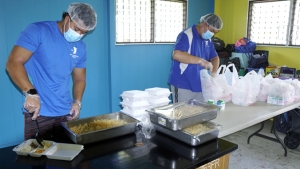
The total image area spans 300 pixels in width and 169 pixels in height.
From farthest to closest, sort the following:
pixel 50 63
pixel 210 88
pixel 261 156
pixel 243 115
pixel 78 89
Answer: pixel 261 156 → pixel 210 88 → pixel 243 115 → pixel 78 89 → pixel 50 63

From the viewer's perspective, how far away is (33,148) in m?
1.13

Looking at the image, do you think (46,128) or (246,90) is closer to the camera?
(46,128)

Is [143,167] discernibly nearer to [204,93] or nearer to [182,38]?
[204,93]

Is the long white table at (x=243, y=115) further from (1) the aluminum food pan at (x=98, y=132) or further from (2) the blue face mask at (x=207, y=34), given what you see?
(2) the blue face mask at (x=207, y=34)

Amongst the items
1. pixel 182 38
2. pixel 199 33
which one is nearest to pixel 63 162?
pixel 182 38

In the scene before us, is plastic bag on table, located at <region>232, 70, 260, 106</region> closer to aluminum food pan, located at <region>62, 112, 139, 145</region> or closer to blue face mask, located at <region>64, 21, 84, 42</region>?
aluminum food pan, located at <region>62, 112, 139, 145</region>

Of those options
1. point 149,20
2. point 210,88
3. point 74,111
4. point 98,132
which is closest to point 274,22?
point 149,20

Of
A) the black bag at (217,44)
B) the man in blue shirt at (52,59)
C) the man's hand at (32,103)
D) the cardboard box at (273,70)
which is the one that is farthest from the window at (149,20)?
the man's hand at (32,103)

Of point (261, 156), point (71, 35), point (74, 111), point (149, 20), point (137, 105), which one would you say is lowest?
point (261, 156)

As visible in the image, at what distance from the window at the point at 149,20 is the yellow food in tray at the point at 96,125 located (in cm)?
214

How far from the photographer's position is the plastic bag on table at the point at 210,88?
2.09m

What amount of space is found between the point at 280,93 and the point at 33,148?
78.6 inches

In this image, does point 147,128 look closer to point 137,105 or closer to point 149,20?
point 137,105

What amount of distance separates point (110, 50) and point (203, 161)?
2409 millimetres
